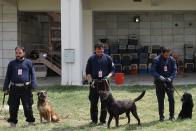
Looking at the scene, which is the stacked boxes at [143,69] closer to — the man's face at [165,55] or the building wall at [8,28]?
the building wall at [8,28]

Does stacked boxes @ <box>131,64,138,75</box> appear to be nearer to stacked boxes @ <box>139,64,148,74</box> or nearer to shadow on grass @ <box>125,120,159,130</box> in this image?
stacked boxes @ <box>139,64,148,74</box>

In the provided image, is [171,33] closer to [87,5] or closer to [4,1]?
[87,5]

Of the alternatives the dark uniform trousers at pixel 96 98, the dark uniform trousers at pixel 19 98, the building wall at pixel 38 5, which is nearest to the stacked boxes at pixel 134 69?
the building wall at pixel 38 5

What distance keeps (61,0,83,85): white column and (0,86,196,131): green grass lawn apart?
2.36 ft

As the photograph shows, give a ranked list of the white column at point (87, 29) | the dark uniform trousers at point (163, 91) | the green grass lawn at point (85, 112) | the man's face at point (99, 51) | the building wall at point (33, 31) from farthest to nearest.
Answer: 1. the building wall at point (33, 31)
2. the white column at point (87, 29)
3. the dark uniform trousers at point (163, 91)
4. the man's face at point (99, 51)
5. the green grass lawn at point (85, 112)

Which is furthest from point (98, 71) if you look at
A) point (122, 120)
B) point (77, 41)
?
point (77, 41)

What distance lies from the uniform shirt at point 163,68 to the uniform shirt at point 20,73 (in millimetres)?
2727

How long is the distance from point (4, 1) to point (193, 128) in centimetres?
1175

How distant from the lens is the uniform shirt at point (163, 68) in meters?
11.5

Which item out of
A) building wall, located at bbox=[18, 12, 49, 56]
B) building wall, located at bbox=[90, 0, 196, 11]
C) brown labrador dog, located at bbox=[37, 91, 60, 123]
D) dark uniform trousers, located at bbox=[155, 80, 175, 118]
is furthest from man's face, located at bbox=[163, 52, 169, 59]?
building wall, located at bbox=[18, 12, 49, 56]

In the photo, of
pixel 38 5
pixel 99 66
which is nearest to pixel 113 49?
pixel 38 5

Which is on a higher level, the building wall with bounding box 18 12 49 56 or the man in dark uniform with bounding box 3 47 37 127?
the building wall with bounding box 18 12 49 56

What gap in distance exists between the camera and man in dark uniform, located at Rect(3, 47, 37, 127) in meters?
10.9

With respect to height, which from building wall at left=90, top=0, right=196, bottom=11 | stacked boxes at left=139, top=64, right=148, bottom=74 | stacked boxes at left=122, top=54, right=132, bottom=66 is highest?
building wall at left=90, top=0, right=196, bottom=11
